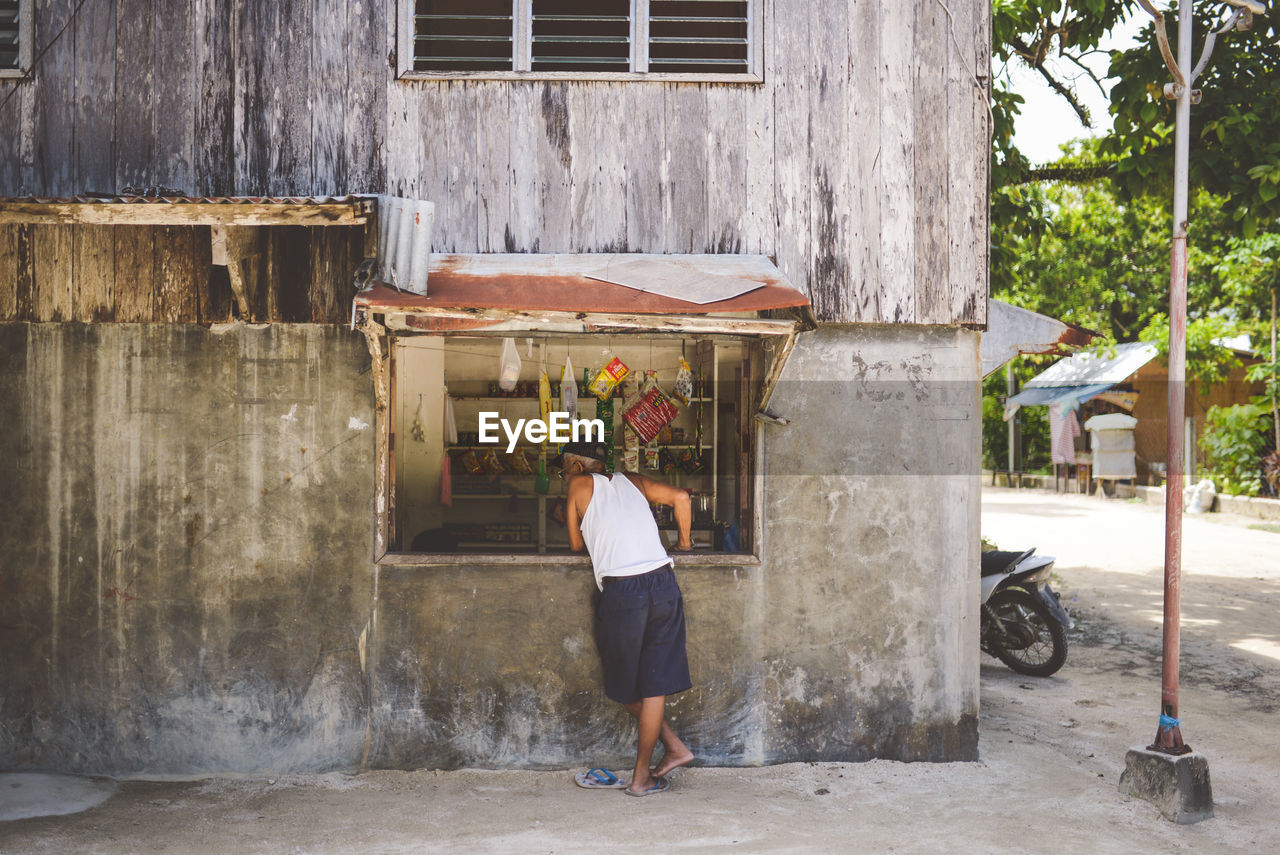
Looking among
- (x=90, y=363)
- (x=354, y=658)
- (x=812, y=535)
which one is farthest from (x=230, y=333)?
(x=812, y=535)

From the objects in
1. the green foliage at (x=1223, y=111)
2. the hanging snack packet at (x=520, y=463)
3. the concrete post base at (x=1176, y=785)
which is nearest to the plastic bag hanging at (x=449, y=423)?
the hanging snack packet at (x=520, y=463)

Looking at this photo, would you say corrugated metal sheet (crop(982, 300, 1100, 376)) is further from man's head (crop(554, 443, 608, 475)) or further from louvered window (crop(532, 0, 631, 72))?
louvered window (crop(532, 0, 631, 72))

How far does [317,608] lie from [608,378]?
2278 mm

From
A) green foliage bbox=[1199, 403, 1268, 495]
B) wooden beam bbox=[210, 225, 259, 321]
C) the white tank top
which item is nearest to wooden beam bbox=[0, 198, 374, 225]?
wooden beam bbox=[210, 225, 259, 321]

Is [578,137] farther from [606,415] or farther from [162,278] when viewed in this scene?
[162,278]

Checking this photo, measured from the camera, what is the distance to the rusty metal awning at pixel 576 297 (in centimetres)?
441

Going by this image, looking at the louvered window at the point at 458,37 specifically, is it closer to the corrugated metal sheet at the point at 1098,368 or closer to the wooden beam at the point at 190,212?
the wooden beam at the point at 190,212

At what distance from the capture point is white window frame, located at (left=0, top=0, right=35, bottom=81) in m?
5.32

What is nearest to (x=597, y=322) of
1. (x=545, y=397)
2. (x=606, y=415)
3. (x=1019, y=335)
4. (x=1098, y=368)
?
(x=545, y=397)

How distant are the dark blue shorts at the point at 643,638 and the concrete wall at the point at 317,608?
0.32 metres

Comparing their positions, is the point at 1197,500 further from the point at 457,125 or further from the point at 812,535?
the point at 457,125

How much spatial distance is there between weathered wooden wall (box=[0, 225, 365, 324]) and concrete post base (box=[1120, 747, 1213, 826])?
470cm

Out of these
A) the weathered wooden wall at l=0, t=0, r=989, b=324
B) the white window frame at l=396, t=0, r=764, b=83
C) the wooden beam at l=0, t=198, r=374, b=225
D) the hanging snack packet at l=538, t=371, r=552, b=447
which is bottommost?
the hanging snack packet at l=538, t=371, r=552, b=447

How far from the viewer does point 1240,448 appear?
18.5 meters
